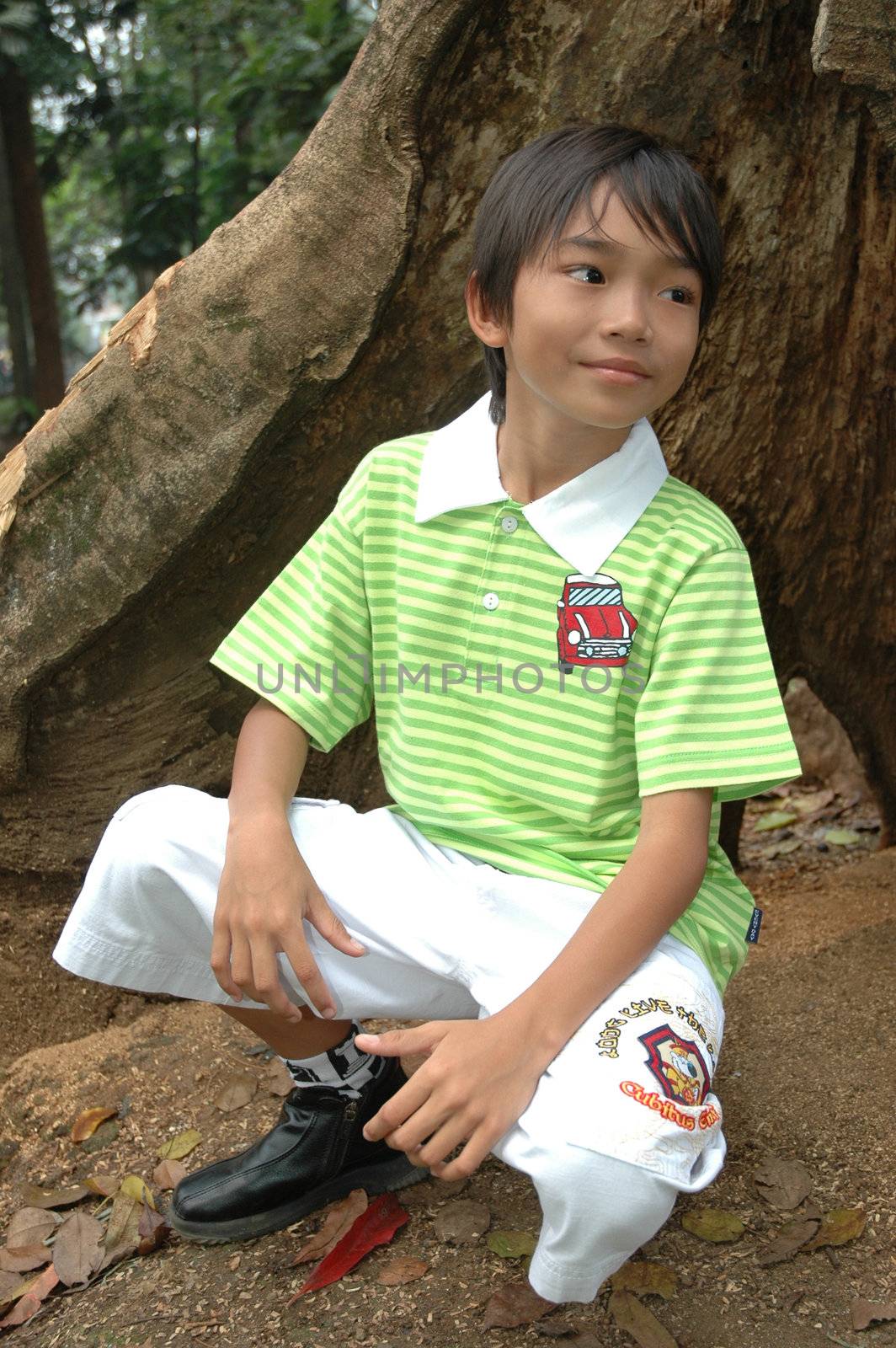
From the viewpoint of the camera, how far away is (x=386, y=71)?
6.82ft

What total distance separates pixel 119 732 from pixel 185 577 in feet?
1.14

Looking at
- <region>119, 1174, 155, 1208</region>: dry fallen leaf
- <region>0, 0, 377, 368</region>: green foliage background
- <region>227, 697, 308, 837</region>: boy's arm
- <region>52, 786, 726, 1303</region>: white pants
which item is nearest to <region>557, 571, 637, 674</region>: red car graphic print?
<region>52, 786, 726, 1303</region>: white pants

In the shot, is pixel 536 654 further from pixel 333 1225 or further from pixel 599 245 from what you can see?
pixel 333 1225

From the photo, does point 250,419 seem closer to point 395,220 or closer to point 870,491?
point 395,220

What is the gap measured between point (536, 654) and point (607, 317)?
472 mm

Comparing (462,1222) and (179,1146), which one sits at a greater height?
(462,1222)

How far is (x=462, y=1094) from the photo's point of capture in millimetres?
1415

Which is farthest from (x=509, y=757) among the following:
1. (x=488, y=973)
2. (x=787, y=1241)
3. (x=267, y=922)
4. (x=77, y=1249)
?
(x=77, y=1249)

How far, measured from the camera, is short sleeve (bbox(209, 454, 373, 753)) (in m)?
1.84

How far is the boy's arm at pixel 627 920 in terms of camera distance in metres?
1.48

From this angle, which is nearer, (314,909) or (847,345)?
(314,909)

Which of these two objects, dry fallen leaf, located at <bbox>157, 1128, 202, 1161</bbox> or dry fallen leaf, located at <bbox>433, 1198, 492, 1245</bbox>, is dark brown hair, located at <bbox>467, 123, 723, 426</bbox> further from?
dry fallen leaf, located at <bbox>157, 1128, 202, 1161</bbox>

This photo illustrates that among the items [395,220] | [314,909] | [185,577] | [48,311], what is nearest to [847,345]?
[395,220]

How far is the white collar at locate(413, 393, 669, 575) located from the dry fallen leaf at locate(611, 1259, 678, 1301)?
970 millimetres
